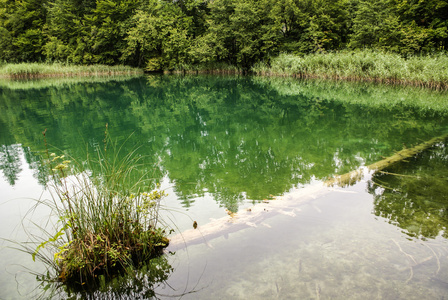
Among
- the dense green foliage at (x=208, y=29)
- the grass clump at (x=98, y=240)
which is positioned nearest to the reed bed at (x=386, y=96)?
the dense green foliage at (x=208, y=29)

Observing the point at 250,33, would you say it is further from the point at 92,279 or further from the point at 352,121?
the point at 92,279

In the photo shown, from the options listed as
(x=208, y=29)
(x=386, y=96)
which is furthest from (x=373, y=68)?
(x=208, y=29)

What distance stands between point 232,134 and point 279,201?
4564 mm

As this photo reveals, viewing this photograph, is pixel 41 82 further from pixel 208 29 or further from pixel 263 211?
pixel 263 211

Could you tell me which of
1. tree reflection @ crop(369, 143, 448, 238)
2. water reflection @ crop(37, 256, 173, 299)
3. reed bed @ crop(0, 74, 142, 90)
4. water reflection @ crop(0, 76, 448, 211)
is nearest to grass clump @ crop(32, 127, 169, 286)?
water reflection @ crop(37, 256, 173, 299)

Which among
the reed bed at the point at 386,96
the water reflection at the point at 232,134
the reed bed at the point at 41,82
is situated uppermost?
the reed bed at the point at 41,82

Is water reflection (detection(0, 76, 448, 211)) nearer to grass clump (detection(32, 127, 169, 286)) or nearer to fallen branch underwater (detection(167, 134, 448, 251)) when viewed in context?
fallen branch underwater (detection(167, 134, 448, 251))

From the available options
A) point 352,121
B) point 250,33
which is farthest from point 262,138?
point 250,33

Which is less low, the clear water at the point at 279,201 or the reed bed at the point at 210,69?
the reed bed at the point at 210,69

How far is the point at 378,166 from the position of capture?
5496 mm

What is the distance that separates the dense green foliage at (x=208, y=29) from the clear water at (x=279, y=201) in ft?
50.2

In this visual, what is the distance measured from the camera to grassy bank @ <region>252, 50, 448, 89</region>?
14.9 m

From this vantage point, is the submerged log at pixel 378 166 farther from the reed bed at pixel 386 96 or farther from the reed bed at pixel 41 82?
the reed bed at pixel 41 82

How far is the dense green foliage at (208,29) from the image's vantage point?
2284 cm
